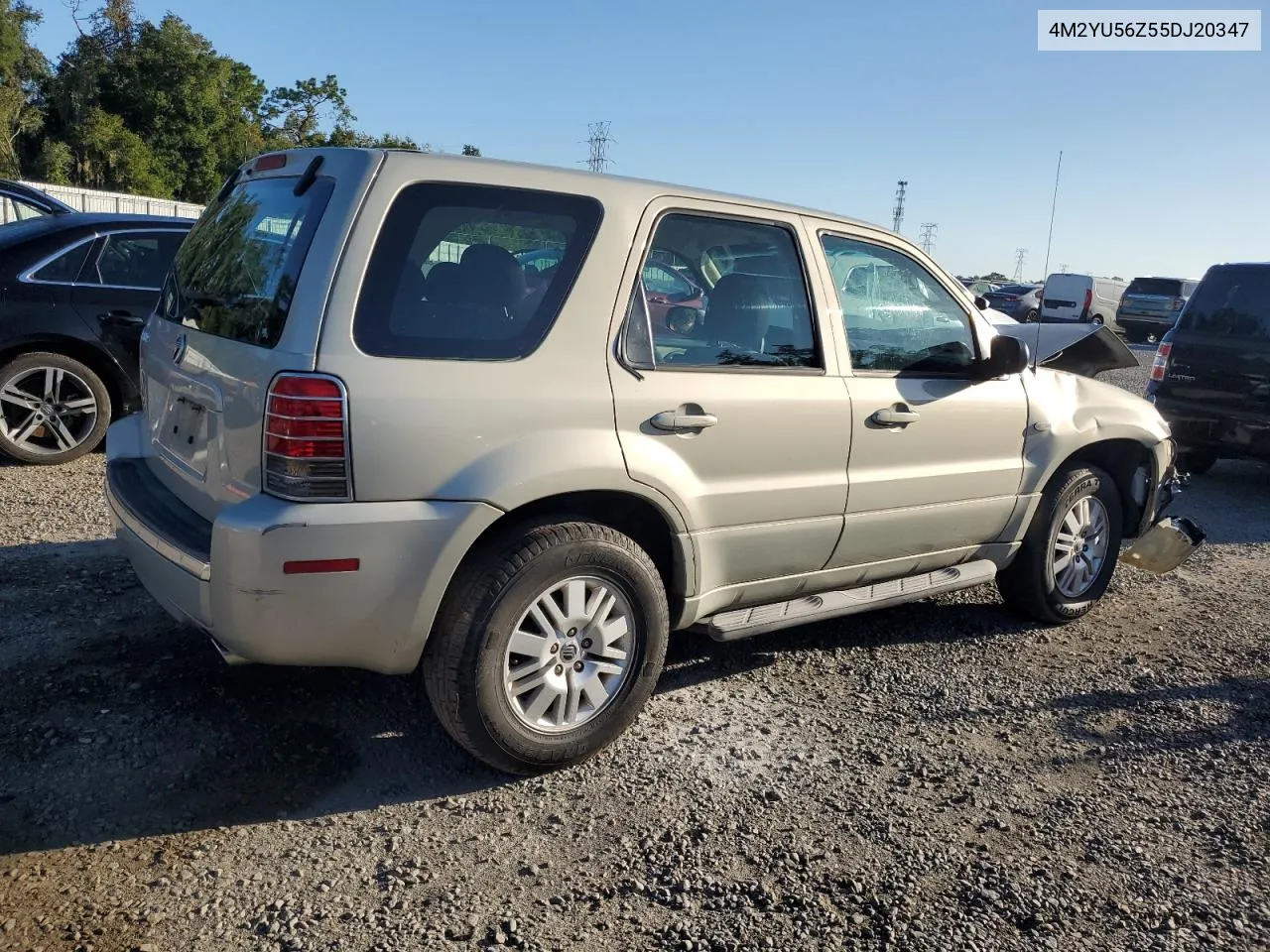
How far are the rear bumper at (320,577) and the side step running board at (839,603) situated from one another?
3.75ft

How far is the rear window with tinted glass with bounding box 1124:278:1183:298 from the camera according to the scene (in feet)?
89.4

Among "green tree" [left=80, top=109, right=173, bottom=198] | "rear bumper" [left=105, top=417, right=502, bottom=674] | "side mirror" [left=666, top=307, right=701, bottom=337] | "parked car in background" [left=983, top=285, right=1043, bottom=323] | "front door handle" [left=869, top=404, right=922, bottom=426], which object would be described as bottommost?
"rear bumper" [left=105, top=417, right=502, bottom=674]

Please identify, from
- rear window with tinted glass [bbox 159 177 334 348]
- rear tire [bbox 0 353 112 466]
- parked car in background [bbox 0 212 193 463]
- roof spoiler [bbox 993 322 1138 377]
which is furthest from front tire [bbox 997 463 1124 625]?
rear tire [bbox 0 353 112 466]

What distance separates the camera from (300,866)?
2834mm

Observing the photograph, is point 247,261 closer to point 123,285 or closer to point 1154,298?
point 123,285

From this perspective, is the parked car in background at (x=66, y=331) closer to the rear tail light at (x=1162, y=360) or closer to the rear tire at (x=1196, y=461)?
the rear tail light at (x=1162, y=360)

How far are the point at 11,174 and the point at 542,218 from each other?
3825 cm

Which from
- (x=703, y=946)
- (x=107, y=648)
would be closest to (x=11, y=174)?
(x=107, y=648)

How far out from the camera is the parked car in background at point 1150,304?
2706cm

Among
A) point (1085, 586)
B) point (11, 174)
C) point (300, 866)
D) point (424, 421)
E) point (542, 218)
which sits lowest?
point (300, 866)

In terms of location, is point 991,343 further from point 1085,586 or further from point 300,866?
point 300,866

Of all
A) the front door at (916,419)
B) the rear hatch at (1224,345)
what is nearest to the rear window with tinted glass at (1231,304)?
the rear hatch at (1224,345)

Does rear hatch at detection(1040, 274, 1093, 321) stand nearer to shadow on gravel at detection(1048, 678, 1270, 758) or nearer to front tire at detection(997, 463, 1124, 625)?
front tire at detection(997, 463, 1124, 625)

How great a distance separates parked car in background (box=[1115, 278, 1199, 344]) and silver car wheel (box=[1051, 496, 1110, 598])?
2483cm
